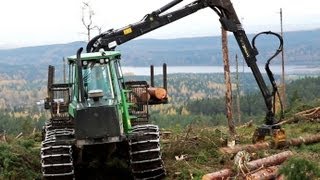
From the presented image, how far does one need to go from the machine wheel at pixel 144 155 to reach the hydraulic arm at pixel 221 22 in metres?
4.24

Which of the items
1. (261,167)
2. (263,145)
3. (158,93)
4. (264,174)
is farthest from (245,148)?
(158,93)

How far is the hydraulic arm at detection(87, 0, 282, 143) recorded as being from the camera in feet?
43.7

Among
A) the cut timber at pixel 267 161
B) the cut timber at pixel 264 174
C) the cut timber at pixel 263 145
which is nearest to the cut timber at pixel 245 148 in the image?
the cut timber at pixel 263 145

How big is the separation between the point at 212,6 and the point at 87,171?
17.3ft

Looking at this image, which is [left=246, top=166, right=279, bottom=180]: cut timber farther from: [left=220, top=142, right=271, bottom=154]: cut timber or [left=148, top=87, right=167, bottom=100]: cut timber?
[left=148, top=87, right=167, bottom=100]: cut timber

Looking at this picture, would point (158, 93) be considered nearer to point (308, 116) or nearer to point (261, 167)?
point (261, 167)

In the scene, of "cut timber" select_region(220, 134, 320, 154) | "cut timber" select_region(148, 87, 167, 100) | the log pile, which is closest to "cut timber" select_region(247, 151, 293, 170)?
"cut timber" select_region(220, 134, 320, 154)

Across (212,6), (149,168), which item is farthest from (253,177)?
(212,6)

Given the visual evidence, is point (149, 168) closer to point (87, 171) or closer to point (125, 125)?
point (125, 125)

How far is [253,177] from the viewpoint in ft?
31.2

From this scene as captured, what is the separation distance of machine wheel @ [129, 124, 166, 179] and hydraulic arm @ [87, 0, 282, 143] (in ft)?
13.9

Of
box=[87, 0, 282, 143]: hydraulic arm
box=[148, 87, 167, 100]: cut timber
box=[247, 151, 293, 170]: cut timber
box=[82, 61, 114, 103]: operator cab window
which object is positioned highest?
box=[87, 0, 282, 143]: hydraulic arm

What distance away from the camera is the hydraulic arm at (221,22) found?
13.3 meters

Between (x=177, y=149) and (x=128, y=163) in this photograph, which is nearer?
(x=128, y=163)
